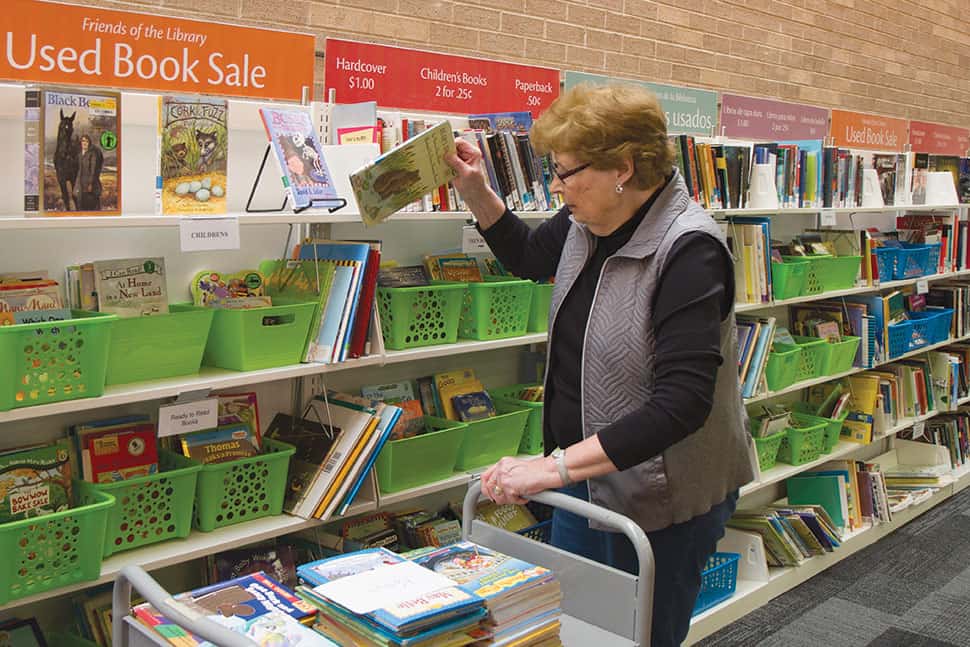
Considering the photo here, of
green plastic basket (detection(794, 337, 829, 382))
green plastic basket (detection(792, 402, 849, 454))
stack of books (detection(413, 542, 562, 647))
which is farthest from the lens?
green plastic basket (detection(792, 402, 849, 454))

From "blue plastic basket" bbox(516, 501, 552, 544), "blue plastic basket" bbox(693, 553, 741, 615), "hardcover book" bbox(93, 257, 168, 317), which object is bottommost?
"blue plastic basket" bbox(693, 553, 741, 615)

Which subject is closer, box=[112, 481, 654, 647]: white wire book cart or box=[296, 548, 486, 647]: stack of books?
box=[296, 548, 486, 647]: stack of books

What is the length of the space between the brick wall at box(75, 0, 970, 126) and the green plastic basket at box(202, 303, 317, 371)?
42.5 inches

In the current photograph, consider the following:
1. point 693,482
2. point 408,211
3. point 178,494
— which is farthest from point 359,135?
point 693,482

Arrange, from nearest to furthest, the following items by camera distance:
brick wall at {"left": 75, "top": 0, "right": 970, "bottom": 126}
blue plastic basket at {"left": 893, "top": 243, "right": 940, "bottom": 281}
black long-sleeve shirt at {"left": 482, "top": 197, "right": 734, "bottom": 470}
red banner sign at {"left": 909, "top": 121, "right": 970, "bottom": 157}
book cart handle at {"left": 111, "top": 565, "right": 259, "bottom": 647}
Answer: book cart handle at {"left": 111, "top": 565, "right": 259, "bottom": 647} < black long-sleeve shirt at {"left": 482, "top": 197, "right": 734, "bottom": 470} < brick wall at {"left": 75, "top": 0, "right": 970, "bottom": 126} < blue plastic basket at {"left": 893, "top": 243, "right": 940, "bottom": 281} < red banner sign at {"left": 909, "top": 121, "right": 970, "bottom": 157}

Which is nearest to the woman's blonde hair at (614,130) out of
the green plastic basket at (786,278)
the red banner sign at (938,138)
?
the green plastic basket at (786,278)

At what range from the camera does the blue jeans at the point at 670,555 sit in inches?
80.9

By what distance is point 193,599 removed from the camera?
59.8 inches

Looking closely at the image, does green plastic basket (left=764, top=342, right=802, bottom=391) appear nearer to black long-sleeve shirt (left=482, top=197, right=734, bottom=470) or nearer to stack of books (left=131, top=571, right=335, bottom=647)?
black long-sleeve shirt (left=482, top=197, right=734, bottom=470)

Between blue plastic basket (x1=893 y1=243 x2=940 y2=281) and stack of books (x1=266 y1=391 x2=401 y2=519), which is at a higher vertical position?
blue plastic basket (x1=893 y1=243 x2=940 y2=281)

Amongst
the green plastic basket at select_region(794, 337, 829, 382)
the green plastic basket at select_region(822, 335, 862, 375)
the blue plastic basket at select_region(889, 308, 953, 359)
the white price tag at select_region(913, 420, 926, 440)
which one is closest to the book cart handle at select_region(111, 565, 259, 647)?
the green plastic basket at select_region(794, 337, 829, 382)

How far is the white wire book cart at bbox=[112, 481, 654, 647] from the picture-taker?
5.25 feet

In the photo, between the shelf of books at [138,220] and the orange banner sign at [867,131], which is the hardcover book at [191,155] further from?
the orange banner sign at [867,131]

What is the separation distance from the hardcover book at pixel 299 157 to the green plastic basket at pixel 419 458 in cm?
72
